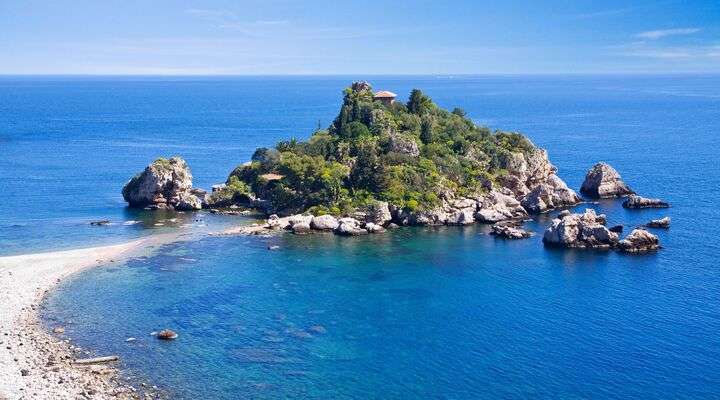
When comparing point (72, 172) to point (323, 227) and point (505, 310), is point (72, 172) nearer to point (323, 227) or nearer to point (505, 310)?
point (323, 227)

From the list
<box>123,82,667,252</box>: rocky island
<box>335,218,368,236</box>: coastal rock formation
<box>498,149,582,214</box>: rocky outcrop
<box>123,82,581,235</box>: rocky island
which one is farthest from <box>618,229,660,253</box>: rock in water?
<box>335,218,368,236</box>: coastal rock formation

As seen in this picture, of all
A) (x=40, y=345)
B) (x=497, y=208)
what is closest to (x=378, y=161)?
(x=497, y=208)

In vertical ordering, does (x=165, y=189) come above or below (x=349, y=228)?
above

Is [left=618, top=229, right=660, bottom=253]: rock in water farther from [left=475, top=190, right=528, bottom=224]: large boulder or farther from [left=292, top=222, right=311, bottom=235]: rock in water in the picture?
[left=292, top=222, right=311, bottom=235]: rock in water

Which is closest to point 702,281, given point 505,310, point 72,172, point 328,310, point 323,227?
point 505,310

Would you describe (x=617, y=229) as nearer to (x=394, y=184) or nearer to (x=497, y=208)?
(x=497, y=208)

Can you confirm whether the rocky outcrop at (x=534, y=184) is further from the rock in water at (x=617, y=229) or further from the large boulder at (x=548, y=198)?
the rock in water at (x=617, y=229)

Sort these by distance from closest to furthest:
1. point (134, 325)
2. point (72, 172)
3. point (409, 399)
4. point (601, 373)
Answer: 1. point (409, 399)
2. point (601, 373)
3. point (134, 325)
4. point (72, 172)
